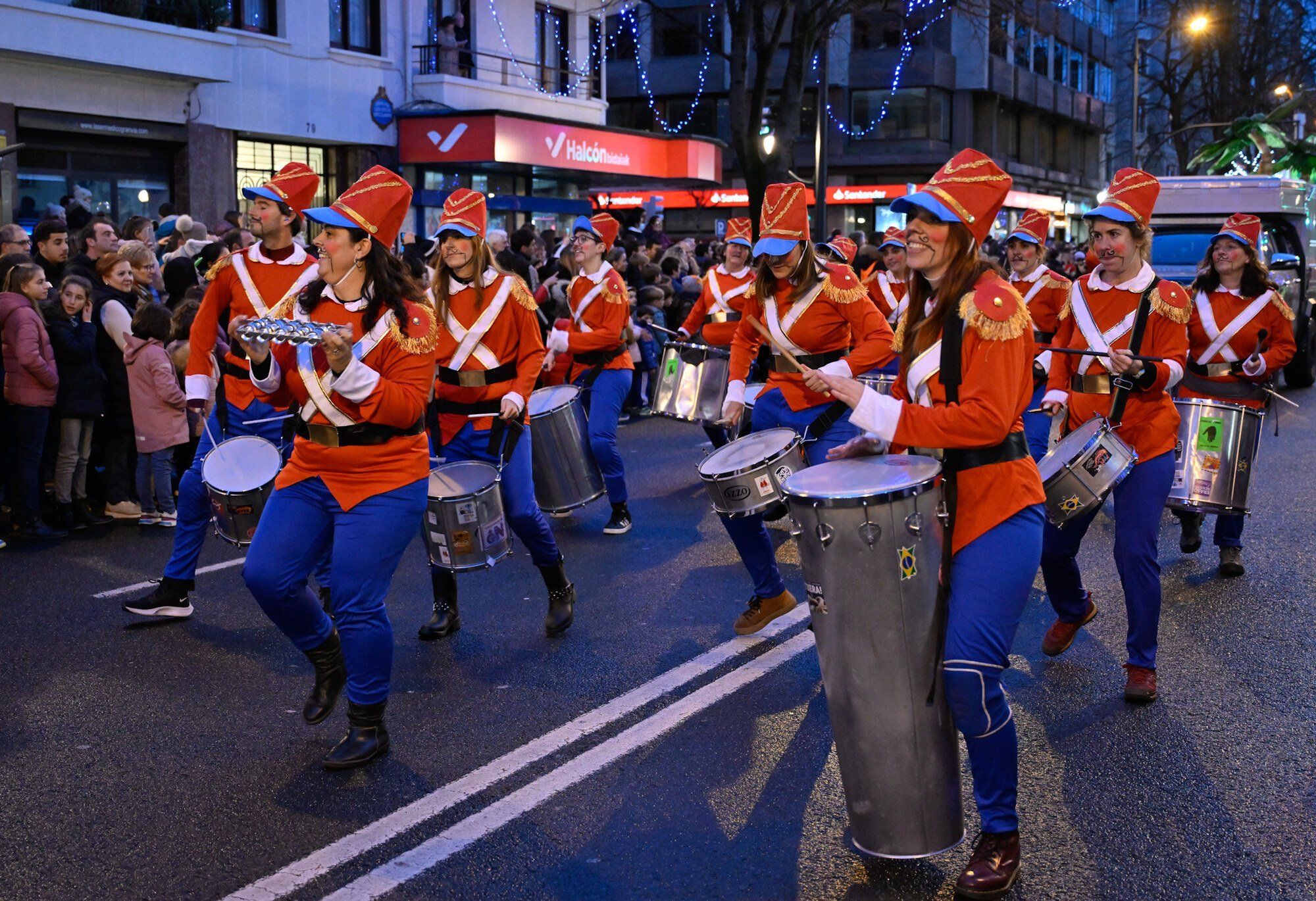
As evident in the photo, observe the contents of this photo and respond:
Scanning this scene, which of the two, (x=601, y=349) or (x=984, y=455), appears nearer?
(x=984, y=455)

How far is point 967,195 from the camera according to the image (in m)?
4.05

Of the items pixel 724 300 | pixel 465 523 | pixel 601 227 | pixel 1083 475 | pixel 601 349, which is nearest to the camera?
pixel 1083 475

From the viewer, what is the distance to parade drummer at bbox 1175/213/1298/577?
8.37 meters

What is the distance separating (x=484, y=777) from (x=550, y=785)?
25cm

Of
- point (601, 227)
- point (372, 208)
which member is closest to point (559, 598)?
point (372, 208)

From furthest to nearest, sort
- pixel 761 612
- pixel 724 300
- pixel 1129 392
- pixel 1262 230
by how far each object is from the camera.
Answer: pixel 1262 230 < pixel 724 300 < pixel 761 612 < pixel 1129 392

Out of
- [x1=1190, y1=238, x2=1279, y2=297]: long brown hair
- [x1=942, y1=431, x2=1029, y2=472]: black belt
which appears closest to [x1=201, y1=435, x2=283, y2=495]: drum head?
[x1=942, y1=431, x2=1029, y2=472]: black belt

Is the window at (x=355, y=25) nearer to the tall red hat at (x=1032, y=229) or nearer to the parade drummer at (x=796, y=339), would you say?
the tall red hat at (x=1032, y=229)

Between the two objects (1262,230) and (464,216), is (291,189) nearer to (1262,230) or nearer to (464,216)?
(464,216)

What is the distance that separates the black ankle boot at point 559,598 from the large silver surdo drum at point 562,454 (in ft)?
4.83

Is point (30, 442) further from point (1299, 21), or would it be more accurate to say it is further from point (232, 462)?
point (1299, 21)

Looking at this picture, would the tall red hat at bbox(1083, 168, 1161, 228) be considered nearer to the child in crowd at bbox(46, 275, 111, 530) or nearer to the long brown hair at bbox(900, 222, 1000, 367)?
the long brown hair at bbox(900, 222, 1000, 367)

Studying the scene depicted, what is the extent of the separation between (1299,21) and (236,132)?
41.9m

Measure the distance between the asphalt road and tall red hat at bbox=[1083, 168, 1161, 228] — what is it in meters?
2.02
